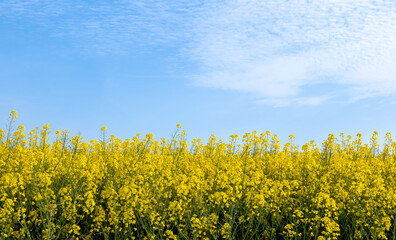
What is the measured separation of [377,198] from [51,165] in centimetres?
598

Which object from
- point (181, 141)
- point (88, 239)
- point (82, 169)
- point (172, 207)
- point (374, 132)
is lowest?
point (88, 239)

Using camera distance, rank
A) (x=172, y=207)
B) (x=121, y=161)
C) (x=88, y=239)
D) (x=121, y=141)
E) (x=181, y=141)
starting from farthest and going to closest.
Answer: (x=121, y=141)
(x=181, y=141)
(x=121, y=161)
(x=88, y=239)
(x=172, y=207)

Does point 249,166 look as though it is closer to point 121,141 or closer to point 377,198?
point 377,198

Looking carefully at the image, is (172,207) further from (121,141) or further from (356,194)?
(121,141)

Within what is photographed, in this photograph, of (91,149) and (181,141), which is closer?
(181,141)

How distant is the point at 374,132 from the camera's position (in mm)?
11953

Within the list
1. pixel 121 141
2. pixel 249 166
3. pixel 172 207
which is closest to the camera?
pixel 172 207

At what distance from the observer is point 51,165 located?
22.7ft

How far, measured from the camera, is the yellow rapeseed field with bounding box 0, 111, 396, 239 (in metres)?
4.73

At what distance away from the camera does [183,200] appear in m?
5.27

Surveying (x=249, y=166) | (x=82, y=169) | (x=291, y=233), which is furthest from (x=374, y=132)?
(x=82, y=169)

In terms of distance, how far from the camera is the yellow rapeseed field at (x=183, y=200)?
4734 millimetres

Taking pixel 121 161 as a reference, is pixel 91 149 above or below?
above

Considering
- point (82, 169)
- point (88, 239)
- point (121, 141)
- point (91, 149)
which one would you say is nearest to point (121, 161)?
point (82, 169)
